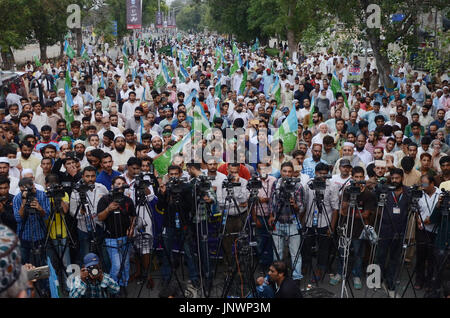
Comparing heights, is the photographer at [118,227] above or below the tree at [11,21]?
below

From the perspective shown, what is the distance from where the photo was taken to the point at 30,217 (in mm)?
5902

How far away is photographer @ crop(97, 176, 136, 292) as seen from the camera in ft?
19.4

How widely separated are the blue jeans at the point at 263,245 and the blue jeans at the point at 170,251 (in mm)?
887

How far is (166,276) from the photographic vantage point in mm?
6504

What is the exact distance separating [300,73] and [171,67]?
16.4 feet

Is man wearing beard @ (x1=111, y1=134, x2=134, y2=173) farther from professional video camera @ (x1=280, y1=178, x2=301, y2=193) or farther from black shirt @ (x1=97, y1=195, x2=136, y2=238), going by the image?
professional video camera @ (x1=280, y1=178, x2=301, y2=193)

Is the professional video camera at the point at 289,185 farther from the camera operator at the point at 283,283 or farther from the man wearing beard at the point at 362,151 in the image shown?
the man wearing beard at the point at 362,151

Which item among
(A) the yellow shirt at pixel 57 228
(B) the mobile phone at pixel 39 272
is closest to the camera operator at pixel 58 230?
(A) the yellow shirt at pixel 57 228

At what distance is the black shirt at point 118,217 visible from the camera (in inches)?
234

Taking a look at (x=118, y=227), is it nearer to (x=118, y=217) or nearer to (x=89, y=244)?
(x=118, y=217)

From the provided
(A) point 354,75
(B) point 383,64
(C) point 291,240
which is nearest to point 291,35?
(A) point 354,75

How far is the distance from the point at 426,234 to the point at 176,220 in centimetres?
283
